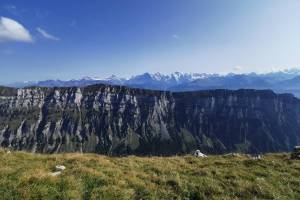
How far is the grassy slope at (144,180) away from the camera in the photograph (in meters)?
13.4

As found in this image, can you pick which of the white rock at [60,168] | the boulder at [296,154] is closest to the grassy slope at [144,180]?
the white rock at [60,168]

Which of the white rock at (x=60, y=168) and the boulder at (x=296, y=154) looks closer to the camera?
the white rock at (x=60, y=168)

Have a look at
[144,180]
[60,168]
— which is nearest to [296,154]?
[144,180]

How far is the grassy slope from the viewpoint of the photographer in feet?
43.8

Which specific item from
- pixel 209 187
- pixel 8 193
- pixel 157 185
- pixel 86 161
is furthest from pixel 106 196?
pixel 86 161

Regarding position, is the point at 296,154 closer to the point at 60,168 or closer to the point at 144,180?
the point at 144,180

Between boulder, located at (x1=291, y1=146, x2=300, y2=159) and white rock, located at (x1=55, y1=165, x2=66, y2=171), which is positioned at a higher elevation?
white rock, located at (x1=55, y1=165, x2=66, y2=171)

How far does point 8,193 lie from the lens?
12.4 metres

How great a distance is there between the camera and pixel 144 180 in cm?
1608

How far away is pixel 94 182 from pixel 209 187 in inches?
231

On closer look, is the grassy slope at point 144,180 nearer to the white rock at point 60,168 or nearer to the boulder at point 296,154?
the white rock at point 60,168

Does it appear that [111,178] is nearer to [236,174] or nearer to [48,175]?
[48,175]

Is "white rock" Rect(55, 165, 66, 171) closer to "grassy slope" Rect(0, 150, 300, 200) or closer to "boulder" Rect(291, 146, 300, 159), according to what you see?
"grassy slope" Rect(0, 150, 300, 200)

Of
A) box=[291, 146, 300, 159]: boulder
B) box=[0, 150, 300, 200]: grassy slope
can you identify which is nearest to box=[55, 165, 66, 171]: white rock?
box=[0, 150, 300, 200]: grassy slope
